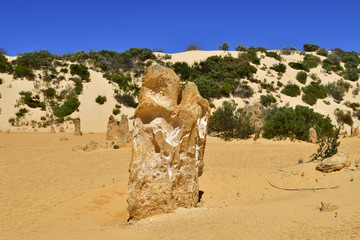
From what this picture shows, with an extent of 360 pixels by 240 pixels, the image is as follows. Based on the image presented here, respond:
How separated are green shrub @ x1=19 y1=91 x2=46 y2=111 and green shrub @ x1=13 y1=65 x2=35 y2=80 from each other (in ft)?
9.90

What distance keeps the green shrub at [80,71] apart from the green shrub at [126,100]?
4.51 m

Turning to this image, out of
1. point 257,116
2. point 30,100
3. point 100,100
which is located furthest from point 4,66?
point 257,116

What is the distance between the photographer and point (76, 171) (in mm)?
9641

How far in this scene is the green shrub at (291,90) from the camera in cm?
3423

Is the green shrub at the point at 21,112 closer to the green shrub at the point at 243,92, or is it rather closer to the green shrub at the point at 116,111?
the green shrub at the point at 116,111

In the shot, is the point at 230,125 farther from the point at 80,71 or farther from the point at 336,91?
the point at 336,91

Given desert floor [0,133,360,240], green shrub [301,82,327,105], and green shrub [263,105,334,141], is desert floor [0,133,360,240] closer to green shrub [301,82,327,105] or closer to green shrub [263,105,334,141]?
green shrub [263,105,334,141]

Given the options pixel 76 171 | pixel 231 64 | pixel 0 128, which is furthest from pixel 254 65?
pixel 76 171

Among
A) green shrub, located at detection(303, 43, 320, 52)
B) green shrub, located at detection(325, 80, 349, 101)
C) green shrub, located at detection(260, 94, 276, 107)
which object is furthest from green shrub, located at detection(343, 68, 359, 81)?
green shrub, located at detection(303, 43, 320, 52)

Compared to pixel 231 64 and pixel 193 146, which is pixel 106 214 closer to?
pixel 193 146

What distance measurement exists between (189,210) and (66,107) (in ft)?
83.6

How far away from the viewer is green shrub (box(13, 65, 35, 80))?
31.6 meters

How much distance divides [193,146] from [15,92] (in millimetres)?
28963

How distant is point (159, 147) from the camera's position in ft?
17.4
